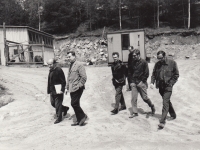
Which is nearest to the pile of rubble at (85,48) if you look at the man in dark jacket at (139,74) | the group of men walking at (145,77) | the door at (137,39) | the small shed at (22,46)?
the small shed at (22,46)

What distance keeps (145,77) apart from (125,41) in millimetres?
12027

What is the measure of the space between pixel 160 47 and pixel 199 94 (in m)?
22.4

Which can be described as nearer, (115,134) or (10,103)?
(115,134)

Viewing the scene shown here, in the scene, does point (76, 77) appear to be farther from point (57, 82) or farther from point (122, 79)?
point (122, 79)

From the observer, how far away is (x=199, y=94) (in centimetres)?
967

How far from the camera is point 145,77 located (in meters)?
6.55

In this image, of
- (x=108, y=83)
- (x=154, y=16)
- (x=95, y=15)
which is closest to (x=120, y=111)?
(x=108, y=83)

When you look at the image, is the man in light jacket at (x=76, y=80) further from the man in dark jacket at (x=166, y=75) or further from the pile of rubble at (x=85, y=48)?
the pile of rubble at (x=85, y=48)

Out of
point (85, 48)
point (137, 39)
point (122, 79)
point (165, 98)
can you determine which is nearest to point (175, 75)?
point (165, 98)

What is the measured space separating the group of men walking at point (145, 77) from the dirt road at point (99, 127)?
44 cm

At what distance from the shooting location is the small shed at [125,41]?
58.5 feet

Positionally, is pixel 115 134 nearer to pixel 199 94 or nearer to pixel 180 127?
pixel 180 127

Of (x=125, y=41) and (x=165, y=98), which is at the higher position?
(x=125, y=41)

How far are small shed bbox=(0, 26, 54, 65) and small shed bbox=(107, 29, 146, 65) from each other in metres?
6.04
